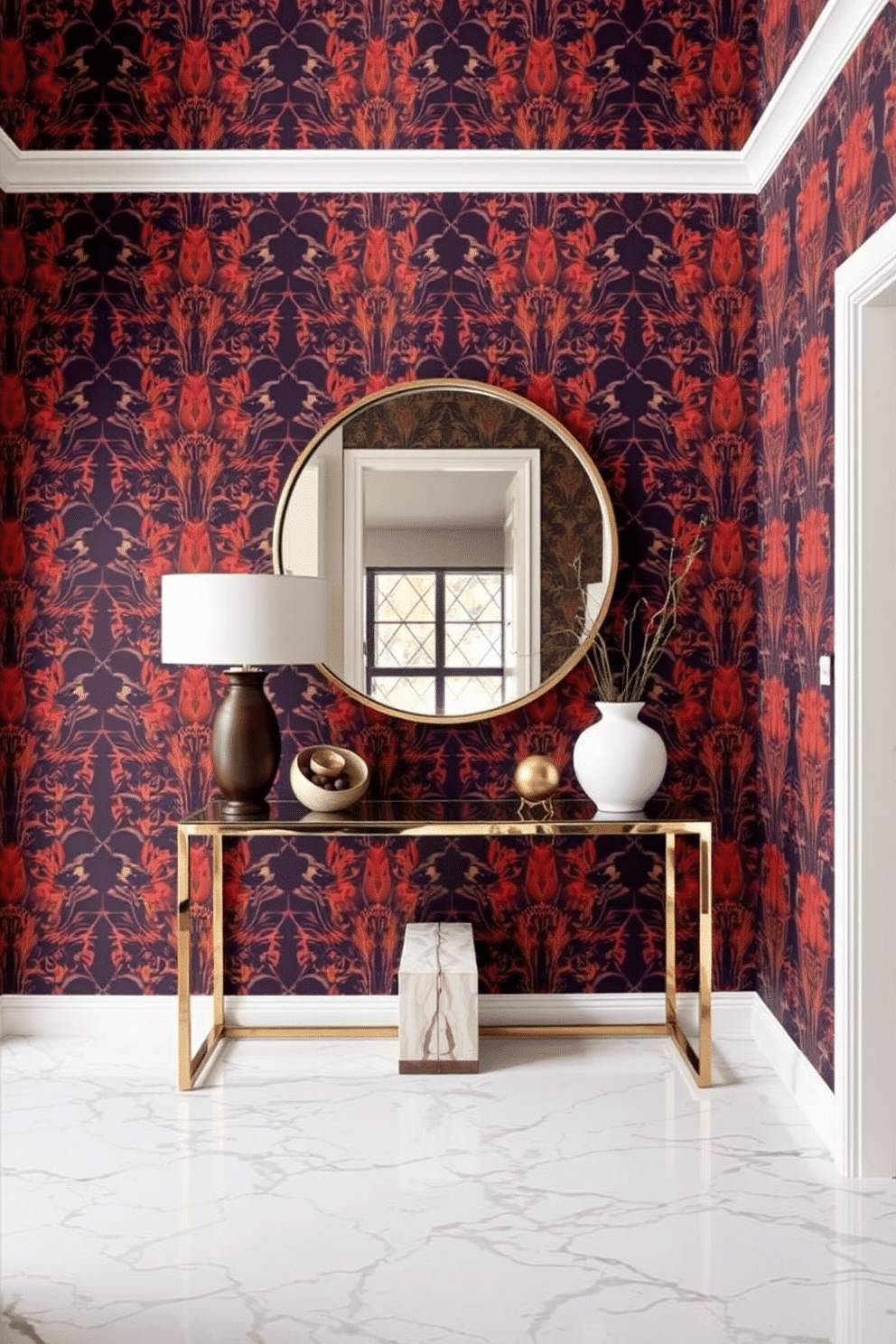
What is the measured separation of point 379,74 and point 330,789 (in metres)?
2.07

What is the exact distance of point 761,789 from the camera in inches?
139

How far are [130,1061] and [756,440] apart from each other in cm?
253

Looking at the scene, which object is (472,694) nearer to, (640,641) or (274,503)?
(640,641)

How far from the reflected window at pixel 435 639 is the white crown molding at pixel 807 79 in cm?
136

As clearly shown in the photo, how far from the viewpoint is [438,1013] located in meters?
3.21

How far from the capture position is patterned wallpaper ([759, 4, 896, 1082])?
2.58 m

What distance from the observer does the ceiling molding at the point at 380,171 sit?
3.46 m

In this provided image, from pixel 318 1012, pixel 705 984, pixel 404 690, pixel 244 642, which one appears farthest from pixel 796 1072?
pixel 244 642

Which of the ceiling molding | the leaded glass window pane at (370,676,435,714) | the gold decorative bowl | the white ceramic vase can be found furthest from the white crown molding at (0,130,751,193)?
the gold decorative bowl

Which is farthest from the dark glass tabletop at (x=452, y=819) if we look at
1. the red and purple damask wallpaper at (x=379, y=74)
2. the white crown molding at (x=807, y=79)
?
the red and purple damask wallpaper at (x=379, y=74)

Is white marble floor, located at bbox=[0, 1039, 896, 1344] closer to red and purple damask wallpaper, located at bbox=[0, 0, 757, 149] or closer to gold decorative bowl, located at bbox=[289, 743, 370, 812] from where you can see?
gold decorative bowl, located at bbox=[289, 743, 370, 812]

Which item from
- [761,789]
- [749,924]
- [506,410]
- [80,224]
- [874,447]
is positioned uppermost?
[80,224]

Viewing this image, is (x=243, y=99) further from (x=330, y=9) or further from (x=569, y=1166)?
(x=569, y=1166)

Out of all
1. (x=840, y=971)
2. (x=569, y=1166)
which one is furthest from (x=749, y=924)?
(x=569, y=1166)
